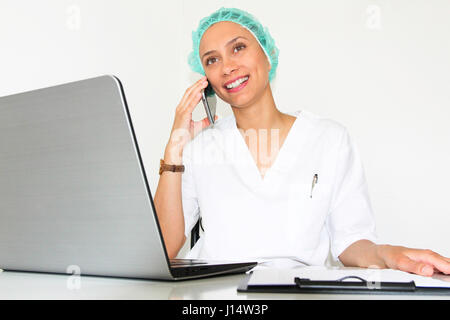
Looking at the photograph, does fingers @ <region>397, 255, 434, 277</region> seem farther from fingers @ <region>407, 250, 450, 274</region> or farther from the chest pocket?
the chest pocket

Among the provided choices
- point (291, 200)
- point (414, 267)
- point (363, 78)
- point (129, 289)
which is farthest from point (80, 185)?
point (363, 78)

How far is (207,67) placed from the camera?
59.3 inches

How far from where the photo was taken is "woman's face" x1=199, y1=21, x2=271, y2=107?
1440mm

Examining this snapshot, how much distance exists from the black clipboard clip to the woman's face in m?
0.95

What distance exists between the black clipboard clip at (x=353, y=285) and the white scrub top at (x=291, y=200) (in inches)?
26.2

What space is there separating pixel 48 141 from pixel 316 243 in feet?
3.05

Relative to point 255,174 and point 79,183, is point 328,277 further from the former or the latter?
point 255,174

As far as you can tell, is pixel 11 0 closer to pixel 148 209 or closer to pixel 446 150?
pixel 148 209

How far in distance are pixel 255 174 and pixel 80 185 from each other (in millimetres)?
816

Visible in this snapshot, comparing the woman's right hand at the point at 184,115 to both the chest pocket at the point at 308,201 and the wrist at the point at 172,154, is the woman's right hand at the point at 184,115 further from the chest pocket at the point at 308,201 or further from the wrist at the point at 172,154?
the chest pocket at the point at 308,201

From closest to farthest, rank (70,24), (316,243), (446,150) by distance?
(316,243)
(70,24)
(446,150)

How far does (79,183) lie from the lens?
1.91 feet

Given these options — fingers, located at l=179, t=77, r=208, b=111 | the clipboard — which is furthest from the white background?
the clipboard
